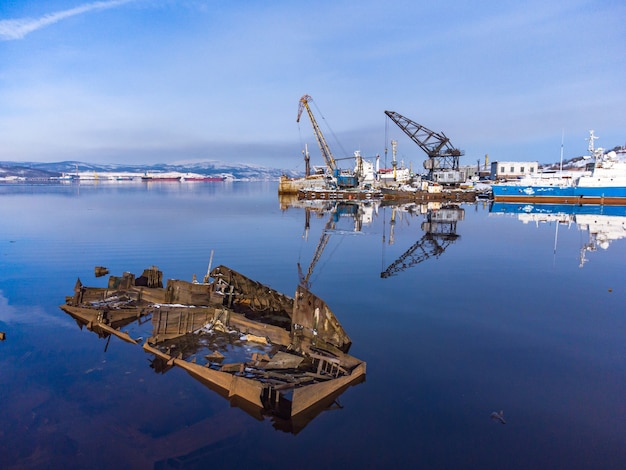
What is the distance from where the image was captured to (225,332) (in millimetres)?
12062

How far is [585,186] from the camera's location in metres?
66.1

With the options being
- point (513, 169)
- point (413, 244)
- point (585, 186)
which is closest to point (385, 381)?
point (413, 244)

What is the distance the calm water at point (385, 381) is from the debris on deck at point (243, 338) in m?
0.38

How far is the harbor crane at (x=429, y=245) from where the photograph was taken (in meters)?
23.2

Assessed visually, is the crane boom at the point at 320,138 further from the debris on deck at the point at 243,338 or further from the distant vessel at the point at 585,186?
the debris on deck at the point at 243,338

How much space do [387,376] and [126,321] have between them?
869cm

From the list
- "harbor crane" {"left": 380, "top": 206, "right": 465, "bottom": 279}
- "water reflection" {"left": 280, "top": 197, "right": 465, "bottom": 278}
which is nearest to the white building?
"water reflection" {"left": 280, "top": 197, "right": 465, "bottom": 278}

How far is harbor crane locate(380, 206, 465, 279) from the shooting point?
76.2 feet

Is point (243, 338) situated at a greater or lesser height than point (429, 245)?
lesser

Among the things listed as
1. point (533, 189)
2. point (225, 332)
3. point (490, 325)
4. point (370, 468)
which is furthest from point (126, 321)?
point (533, 189)

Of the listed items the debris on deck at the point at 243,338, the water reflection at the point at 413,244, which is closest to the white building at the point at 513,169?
the water reflection at the point at 413,244

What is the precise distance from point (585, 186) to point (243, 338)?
71.7 m

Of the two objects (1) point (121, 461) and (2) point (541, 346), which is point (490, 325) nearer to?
(2) point (541, 346)

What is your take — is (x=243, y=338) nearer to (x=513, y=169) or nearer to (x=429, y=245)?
(x=429, y=245)
